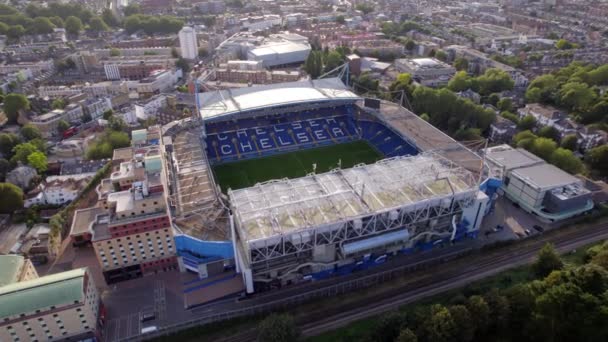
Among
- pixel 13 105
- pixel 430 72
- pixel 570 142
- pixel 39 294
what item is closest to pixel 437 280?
pixel 39 294

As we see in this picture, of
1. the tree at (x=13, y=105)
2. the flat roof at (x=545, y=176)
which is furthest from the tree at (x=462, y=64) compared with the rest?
the tree at (x=13, y=105)

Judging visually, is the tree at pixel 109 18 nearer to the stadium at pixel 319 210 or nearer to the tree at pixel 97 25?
the tree at pixel 97 25

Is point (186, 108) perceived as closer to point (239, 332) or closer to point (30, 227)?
point (30, 227)

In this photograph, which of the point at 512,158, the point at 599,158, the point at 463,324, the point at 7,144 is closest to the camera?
the point at 463,324

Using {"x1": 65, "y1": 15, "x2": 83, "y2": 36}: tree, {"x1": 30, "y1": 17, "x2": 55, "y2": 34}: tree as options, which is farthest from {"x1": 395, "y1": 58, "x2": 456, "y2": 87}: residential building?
{"x1": 30, "y1": 17, "x2": 55, "y2": 34}: tree

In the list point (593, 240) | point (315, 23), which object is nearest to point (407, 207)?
point (593, 240)

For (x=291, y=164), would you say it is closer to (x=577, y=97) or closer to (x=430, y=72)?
(x=430, y=72)
